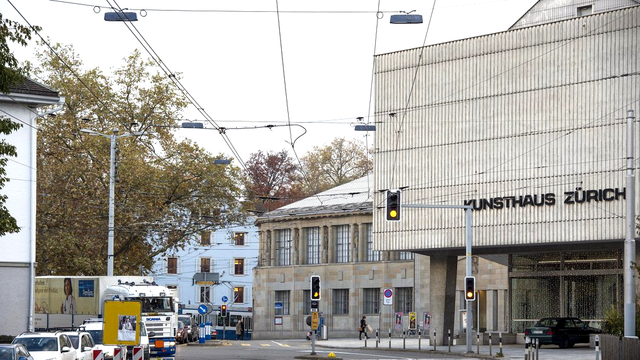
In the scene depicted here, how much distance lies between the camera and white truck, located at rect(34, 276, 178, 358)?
4059cm

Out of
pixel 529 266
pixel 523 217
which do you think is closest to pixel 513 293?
pixel 529 266

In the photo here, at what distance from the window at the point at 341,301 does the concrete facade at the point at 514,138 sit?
933 inches

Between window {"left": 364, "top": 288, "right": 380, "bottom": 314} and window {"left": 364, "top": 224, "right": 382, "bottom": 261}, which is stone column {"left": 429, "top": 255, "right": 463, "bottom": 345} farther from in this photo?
window {"left": 364, "top": 224, "right": 382, "bottom": 261}

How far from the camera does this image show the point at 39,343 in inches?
1146

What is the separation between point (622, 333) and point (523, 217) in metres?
13.7

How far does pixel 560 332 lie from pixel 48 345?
26576mm

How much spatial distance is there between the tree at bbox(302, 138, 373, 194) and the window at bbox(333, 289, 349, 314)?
14738mm

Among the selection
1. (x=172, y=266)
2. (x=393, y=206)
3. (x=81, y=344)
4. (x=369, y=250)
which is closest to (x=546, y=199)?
(x=393, y=206)

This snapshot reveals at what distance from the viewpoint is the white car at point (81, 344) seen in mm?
31100

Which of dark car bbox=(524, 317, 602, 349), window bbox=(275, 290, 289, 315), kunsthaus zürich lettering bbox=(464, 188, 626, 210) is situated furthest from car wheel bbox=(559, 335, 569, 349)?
window bbox=(275, 290, 289, 315)

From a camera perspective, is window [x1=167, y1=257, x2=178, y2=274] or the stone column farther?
window [x1=167, y1=257, x2=178, y2=274]

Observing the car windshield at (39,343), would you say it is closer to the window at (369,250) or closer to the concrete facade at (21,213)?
the concrete facade at (21,213)

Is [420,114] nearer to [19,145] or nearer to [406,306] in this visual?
[19,145]

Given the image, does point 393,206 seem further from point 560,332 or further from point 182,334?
point 182,334
